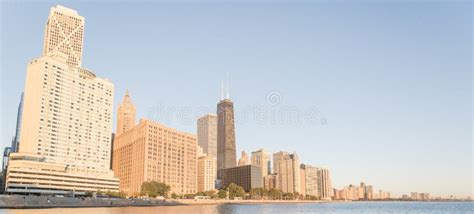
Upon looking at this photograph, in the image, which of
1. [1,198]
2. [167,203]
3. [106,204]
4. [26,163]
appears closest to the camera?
[1,198]

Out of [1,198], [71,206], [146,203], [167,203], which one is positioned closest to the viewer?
[1,198]

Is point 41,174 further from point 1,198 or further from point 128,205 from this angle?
point 1,198

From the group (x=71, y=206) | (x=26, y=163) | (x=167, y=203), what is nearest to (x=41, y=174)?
(x=26, y=163)

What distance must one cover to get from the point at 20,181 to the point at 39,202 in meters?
79.8

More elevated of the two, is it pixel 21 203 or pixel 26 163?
Result: pixel 26 163

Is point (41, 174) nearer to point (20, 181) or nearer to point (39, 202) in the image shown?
point (20, 181)

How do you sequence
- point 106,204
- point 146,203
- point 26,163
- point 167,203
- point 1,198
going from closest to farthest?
1. point 1,198
2. point 106,204
3. point 146,203
4. point 167,203
5. point 26,163

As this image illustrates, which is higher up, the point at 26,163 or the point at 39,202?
the point at 26,163

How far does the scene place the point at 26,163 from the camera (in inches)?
7820

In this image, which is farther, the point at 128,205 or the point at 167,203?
the point at 167,203

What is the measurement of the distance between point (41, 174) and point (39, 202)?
84.2 m

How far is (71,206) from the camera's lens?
13188cm

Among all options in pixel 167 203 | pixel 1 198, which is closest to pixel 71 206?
pixel 1 198

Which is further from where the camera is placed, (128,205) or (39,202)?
(128,205)
